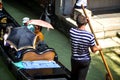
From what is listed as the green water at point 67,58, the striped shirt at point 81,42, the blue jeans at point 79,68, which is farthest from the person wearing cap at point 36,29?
the striped shirt at point 81,42

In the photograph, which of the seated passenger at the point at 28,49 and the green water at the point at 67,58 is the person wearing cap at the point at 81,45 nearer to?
the seated passenger at the point at 28,49

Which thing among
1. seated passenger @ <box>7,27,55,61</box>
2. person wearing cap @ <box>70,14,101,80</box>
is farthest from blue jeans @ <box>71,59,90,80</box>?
seated passenger @ <box>7,27,55,61</box>

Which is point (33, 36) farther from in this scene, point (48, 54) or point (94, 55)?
point (94, 55)

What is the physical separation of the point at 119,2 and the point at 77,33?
7563 millimetres

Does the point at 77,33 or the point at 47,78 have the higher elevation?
the point at 77,33

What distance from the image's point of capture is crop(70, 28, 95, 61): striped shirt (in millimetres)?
6262

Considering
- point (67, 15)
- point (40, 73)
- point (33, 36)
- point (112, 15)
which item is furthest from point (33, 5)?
point (40, 73)

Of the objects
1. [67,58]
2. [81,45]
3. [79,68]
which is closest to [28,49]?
[79,68]

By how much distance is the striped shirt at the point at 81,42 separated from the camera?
6262mm

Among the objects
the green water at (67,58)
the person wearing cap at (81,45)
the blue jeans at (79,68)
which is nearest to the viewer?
the person wearing cap at (81,45)

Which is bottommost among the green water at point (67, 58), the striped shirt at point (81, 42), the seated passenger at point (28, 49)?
the green water at point (67, 58)

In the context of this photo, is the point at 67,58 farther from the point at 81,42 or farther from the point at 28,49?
the point at 81,42

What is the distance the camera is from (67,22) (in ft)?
38.0

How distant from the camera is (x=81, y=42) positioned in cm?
632
